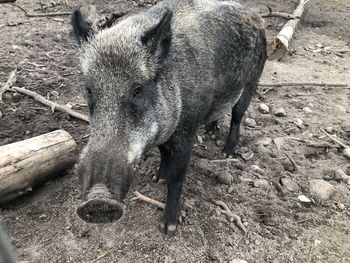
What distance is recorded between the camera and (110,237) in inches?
133

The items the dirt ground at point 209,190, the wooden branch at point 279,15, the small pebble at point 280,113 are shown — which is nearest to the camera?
the dirt ground at point 209,190

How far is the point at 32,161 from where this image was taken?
353 cm

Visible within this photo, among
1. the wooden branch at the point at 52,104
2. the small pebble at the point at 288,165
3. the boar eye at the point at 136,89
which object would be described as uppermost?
the boar eye at the point at 136,89

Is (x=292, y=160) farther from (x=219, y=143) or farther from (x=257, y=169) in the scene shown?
(x=219, y=143)

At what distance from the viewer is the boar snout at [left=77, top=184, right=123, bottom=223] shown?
7.36ft

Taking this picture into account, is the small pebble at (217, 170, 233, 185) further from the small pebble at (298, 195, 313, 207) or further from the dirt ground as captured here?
the small pebble at (298, 195, 313, 207)

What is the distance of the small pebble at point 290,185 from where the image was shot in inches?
161

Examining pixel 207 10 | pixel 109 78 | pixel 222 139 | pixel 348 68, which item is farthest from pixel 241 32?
pixel 348 68

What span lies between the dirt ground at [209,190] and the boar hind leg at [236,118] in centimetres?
12

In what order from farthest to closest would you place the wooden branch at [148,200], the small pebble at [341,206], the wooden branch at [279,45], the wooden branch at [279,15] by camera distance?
the wooden branch at [279,15] < the wooden branch at [279,45] < the small pebble at [341,206] < the wooden branch at [148,200]

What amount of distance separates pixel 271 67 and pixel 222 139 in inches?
91.3

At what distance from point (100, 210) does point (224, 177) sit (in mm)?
2037

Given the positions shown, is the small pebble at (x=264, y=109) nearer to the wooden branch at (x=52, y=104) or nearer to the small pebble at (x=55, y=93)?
the wooden branch at (x=52, y=104)

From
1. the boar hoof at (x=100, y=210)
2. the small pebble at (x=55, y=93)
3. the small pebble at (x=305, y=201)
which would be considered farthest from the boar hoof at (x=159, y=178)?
the small pebble at (x=55, y=93)
